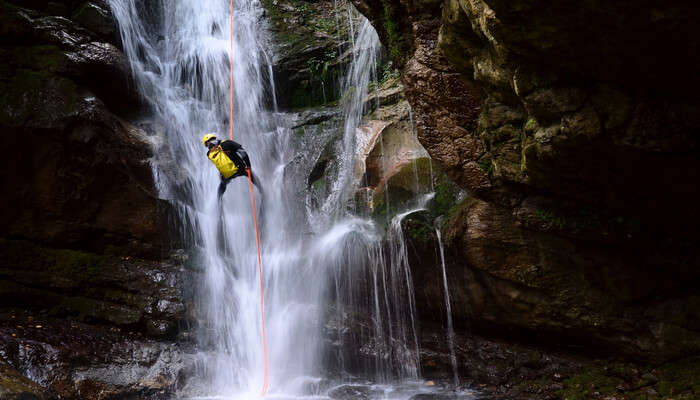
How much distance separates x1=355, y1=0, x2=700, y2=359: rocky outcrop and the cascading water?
1484mm

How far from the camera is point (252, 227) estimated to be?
9320 mm

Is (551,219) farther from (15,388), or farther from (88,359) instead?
(88,359)

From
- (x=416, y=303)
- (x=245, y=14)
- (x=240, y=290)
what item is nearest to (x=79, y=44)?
(x=245, y=14)

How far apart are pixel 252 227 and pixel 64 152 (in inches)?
133

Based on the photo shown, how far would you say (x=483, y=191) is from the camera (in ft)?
20.9

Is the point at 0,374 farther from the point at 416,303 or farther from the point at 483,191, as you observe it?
the point at 483,191

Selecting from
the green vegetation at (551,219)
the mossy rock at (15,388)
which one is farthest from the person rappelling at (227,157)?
the green vegetation at (551,219)

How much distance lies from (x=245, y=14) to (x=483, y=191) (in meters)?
8.69

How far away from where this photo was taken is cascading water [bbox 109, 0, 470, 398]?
299 inches

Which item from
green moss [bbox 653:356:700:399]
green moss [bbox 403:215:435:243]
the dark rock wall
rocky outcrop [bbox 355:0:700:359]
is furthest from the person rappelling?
green moss [bbox 653:356:700:399]

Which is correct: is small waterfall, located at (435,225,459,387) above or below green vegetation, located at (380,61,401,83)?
below

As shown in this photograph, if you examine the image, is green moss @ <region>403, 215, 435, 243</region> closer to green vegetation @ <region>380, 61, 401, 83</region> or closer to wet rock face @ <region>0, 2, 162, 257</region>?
green vegetation @ <region>380, 61, 401, 83</region>

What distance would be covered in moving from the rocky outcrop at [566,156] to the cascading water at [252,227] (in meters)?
1.48

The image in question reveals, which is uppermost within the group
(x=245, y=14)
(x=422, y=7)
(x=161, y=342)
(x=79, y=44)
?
(x=245, y=14)
